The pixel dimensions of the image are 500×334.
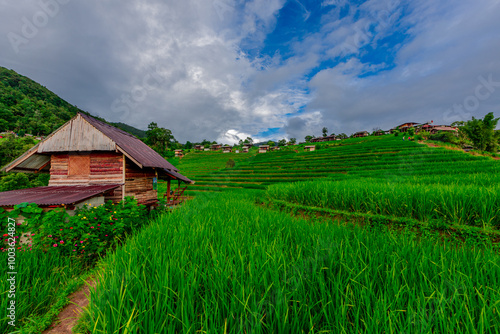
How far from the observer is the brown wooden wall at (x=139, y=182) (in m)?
9.66

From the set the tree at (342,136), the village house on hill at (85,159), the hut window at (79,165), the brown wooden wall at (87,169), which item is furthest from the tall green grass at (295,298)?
the tree at (342,136)

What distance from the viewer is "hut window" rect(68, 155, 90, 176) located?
895cm

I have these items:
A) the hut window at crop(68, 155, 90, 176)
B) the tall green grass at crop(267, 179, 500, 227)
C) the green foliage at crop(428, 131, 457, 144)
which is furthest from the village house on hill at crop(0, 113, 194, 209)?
the green foliage at crop(428, 131, 457, 144)

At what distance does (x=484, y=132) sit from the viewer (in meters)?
29.6

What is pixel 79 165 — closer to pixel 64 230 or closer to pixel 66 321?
pixel 64 230

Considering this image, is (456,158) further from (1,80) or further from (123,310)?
(1,80)

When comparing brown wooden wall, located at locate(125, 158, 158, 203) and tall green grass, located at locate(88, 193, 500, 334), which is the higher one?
brown wooden wall, located at locate(125, 158, 158, 203)

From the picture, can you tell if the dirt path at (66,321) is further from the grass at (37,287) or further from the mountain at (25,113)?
the mountain at (25,113)

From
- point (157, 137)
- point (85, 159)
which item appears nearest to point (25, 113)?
point (157, 137)

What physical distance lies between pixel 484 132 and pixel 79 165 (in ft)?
178

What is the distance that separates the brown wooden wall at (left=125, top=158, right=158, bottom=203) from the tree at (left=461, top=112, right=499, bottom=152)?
51227 millimetres

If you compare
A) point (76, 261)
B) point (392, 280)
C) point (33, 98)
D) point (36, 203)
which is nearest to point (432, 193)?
point (392, 280)

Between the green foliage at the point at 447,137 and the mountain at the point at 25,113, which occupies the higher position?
the mountain at the point at 25,113

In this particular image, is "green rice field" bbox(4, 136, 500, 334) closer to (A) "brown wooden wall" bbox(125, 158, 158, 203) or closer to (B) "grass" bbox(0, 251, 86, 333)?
(B) "grass" bbox(0, 251, 86, 333)
